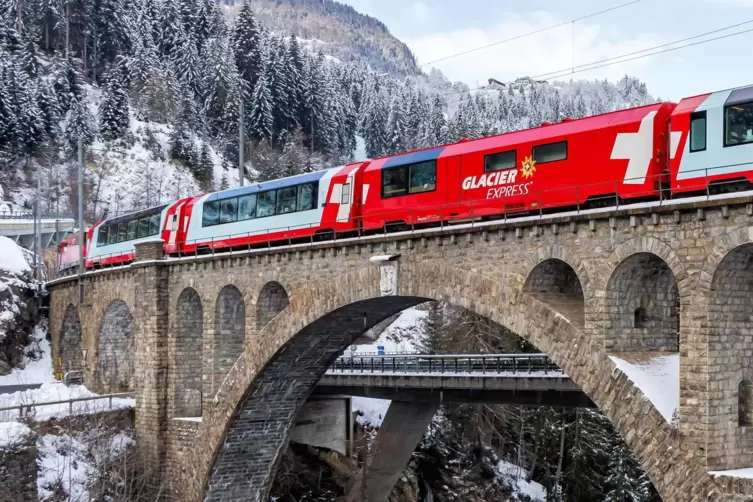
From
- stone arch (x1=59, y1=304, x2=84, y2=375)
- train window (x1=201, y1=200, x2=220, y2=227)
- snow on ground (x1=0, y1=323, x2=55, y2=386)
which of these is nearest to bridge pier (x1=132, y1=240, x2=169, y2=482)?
train window (x1=201, y1=200, x2=220, y2=227)

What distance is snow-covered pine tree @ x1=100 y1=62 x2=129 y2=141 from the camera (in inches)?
3711

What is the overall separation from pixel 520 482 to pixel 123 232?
2724 centimetres

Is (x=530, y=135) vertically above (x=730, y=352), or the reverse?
(x=530, y=135)

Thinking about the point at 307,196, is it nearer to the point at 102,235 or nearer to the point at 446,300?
the point at 446,300

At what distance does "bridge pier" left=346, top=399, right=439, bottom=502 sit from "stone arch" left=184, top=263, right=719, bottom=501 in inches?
331

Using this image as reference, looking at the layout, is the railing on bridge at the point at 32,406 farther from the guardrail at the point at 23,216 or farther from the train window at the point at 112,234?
the guardrail at the point at 23,216

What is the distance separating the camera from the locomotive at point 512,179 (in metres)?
18.6

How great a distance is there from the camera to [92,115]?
95688 millimetres

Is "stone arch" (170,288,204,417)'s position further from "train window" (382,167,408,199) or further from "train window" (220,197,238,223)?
"train window" (382,167,408,199)

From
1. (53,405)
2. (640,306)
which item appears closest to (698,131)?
(640,306)

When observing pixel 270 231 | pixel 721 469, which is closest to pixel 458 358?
pixel 270 231

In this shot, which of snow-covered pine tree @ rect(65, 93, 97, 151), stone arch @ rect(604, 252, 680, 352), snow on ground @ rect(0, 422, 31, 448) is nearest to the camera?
stone arch @ rect(604, 252, 680, 352)

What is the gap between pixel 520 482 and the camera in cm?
5388

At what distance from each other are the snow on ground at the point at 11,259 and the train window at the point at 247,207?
28.0 m
